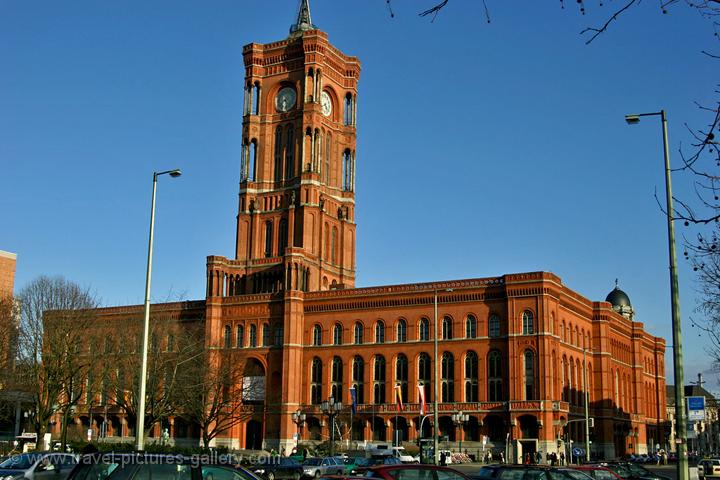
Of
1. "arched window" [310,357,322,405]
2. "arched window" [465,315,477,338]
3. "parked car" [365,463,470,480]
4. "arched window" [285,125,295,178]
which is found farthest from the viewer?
"arched window" [285,125,295,178]

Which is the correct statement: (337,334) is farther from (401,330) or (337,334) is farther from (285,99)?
(285,99)

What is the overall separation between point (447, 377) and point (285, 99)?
133 feet

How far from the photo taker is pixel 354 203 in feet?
353

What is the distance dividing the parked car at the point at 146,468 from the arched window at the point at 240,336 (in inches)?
3156

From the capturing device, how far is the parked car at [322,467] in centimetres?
4909

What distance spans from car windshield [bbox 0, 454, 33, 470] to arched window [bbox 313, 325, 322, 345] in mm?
59435

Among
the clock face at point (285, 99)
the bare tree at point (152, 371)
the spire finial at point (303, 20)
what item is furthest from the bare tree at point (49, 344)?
the spire finial at point (303, 20)

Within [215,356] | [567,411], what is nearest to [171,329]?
[215,356]

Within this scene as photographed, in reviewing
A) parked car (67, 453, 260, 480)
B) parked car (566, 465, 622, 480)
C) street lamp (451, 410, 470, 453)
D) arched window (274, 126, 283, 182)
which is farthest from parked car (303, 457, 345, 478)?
arched window (274, 126, 283, 182)

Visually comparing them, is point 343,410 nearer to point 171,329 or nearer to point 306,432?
point 306,432

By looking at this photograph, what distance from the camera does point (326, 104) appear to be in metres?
108

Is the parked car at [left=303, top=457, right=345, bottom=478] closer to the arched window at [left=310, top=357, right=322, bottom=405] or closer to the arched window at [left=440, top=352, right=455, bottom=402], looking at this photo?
the arched window at [left=440, top=352, right=455, bottom=402]

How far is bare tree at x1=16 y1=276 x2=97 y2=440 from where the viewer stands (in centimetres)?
6562

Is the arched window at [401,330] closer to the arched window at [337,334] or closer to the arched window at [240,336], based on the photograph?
the arched window at [337,334]
